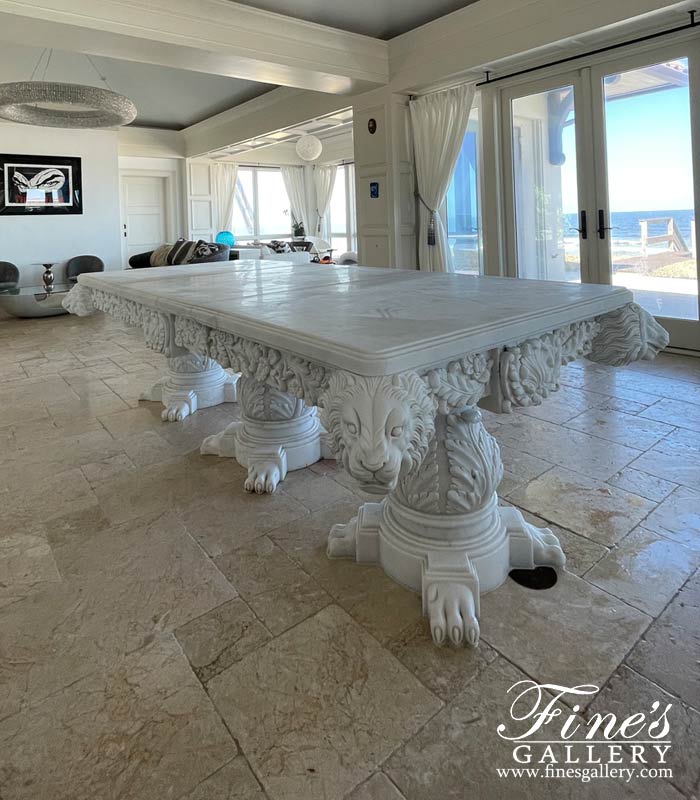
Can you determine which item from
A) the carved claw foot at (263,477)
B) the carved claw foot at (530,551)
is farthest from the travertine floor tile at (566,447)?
the carved claw foot at (263,477)

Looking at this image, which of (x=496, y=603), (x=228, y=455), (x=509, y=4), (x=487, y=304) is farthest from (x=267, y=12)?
(x=496, y=603)

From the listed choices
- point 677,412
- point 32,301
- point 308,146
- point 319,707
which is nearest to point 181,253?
point 32,301

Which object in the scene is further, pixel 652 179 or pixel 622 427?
pixel 652 179

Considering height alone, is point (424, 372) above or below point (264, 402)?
above

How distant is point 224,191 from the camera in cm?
1080

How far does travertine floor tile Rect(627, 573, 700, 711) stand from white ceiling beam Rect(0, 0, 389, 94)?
4648 mm

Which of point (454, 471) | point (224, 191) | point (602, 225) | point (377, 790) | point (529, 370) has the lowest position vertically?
point (377, 790)

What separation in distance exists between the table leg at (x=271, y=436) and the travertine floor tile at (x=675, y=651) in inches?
54.0

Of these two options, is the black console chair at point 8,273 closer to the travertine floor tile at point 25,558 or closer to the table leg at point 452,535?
the travertine floor tile at point 25,558

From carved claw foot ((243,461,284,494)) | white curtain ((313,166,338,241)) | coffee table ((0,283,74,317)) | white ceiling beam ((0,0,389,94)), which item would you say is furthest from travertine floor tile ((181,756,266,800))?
white curtain ((313,166,338,241))

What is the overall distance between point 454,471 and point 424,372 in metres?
0.45

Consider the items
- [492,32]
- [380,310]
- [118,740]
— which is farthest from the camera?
[492,32]

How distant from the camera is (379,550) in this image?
1.67 metres

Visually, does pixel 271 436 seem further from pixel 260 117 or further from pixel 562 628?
pixel 260 117
